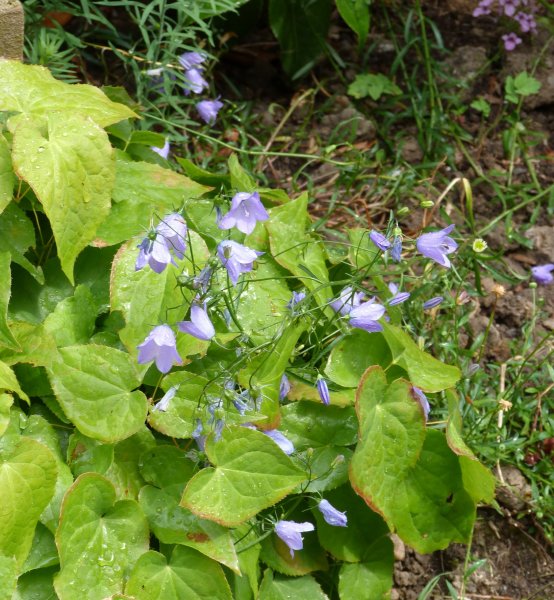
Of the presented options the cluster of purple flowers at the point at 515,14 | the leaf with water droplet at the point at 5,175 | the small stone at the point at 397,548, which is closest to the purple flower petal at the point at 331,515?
the small stone at the point at 397,548

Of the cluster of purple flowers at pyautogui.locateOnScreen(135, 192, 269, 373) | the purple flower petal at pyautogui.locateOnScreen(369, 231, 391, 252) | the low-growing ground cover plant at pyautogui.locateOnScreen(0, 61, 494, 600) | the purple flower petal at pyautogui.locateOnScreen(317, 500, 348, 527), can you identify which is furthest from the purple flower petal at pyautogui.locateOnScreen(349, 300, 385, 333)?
the purple flower petal at pyautogui.locateOnScreen(317, 500, 348, 527)

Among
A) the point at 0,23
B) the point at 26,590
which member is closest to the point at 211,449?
the point at 26,590

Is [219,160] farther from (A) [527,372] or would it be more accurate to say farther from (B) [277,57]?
(A) [527,372]

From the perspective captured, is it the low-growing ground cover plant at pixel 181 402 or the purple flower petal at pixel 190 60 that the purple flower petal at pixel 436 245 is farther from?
the purple flower petal at pixel 190 60

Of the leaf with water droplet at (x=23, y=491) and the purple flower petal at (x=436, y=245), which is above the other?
Result: the purple flower petal at (x=436, y=245)

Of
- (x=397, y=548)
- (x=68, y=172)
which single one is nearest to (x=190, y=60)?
(x=68, y=172)

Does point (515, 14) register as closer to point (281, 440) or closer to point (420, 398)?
point (420, 398)
